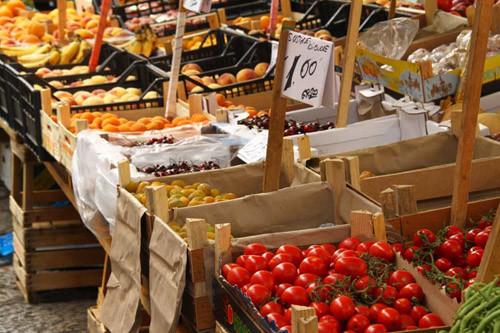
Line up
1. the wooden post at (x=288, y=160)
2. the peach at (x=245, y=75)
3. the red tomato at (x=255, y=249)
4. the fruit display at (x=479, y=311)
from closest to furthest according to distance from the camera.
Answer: the fruit display at (x=479, y=311), the red tomato at (x=255, y=249), the wooden post at (x=288, y=160), the peach at (x=245, y=75)

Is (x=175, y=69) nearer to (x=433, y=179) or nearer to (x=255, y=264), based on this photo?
(x=433, y=179)

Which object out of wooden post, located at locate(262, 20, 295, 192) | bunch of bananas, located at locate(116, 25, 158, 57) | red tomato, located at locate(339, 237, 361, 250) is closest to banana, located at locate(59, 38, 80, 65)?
bunch of bananas, located at locate(116, 25, 158, 57)

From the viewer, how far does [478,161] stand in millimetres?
3223

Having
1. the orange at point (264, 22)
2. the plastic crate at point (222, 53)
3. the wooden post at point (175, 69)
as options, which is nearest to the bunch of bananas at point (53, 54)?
the plastic crate at point (222, 53)

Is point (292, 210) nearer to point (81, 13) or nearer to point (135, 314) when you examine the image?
point (135, 314)

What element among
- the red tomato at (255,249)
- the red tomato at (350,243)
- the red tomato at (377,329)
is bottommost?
the red tomato at (255,249)

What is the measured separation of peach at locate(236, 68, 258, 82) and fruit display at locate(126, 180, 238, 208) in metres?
1.99

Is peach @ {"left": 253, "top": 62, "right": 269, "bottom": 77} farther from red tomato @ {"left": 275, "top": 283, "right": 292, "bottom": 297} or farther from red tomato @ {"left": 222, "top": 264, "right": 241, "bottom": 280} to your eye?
red tomato @ {"left": 275, "top": 283, "right": 292, "bottom": 297}

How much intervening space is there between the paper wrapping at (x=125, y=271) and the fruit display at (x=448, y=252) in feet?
3.18

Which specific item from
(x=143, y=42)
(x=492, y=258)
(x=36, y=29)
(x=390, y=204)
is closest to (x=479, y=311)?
(x=492, y=258)

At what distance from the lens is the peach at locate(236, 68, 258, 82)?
5389 mm

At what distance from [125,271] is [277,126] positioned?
0.77 metres

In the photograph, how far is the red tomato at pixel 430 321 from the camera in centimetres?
217

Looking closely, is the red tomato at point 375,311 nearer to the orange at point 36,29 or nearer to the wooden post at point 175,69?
the wooden post at point 175,69
